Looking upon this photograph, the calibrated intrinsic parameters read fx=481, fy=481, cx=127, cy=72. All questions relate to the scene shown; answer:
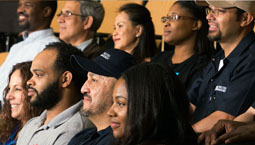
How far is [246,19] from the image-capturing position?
2340mm

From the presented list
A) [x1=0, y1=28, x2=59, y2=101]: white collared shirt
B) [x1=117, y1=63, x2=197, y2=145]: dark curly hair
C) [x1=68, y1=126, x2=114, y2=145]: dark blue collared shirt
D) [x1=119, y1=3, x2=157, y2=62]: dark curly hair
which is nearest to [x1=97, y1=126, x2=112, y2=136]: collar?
[x1=68, y1=126, x2=114, y2=145]: dark blue collared shirt

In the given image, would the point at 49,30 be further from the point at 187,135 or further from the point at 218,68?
the point at 187,135

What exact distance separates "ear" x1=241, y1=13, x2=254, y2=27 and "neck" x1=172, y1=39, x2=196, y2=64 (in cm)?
58

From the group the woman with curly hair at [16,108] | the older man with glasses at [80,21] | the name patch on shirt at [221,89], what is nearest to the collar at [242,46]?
the name patch on shirt at [221,89]

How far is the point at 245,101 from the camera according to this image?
2.17 m

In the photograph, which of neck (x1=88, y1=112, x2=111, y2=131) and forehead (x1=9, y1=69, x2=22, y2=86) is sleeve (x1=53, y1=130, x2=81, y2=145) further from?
forehead (x1=9, y1=69, x2=22, y2=86)

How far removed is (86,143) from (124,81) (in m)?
0.46

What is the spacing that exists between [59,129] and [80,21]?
58.1 inches

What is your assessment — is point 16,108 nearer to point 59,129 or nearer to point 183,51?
point 59,129

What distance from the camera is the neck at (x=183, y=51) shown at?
9.44 feet

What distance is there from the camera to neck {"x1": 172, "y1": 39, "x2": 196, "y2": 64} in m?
2.88

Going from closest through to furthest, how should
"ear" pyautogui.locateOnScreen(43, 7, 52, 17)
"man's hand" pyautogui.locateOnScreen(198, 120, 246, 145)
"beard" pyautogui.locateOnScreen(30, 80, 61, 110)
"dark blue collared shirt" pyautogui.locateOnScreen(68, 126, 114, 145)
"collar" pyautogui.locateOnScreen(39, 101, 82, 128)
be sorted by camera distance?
1. "man's hand" pyautogui.locateOnScreen(198, 120, 246, 145)
2. "dark blue collared shirt" pyautogui.locateOnScreen(68, 126, 114, 145)
3. "collar" pyautogui.locateOnScreen(39, 101, 82, 128)
4. "beard" pyautogui.locateOnScreen(30, 80, 61, 110)
5. "ear" pyautogui.locateOnScreen(43, 7, 52, 17)

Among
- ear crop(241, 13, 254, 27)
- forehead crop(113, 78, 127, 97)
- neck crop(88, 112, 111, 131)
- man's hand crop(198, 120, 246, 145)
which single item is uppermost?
ear crop(241, 13, 254, 27)

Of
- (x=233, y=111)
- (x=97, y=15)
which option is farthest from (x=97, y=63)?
(x=97, y=15)
